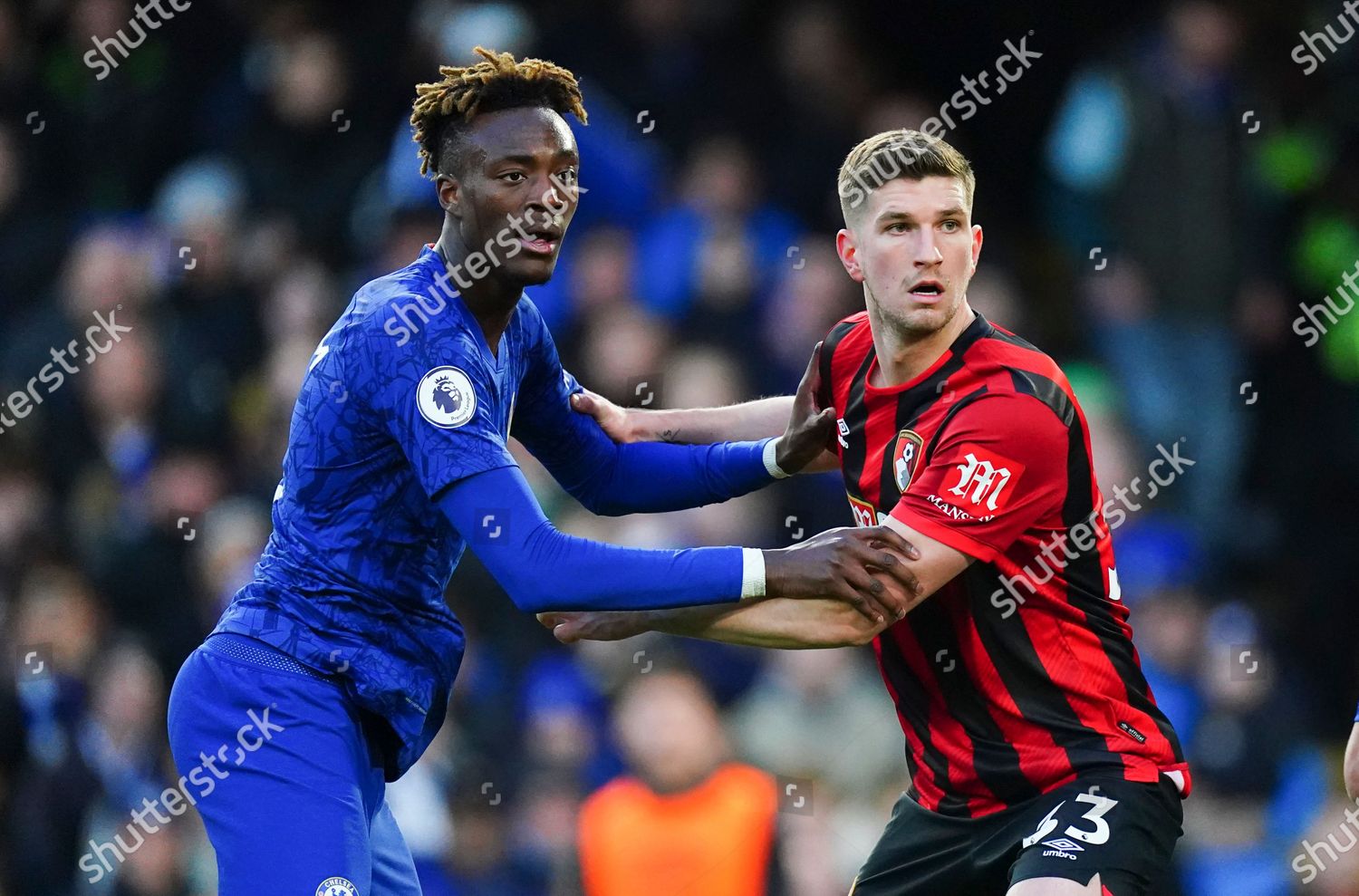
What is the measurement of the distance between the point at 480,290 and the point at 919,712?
1.52 m

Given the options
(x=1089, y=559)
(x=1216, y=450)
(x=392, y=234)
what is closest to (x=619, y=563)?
(x=1089, y=559)

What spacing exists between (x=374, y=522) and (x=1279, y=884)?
3950 mm

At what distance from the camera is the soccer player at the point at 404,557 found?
3.74 m

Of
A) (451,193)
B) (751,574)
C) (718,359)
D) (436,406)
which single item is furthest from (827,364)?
(718,359)

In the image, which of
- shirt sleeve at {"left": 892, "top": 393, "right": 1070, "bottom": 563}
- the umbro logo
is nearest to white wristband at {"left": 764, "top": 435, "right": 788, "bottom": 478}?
shirt sleeve at {"left": 892, "top": 393, "right": 1070, "bottom": 563}

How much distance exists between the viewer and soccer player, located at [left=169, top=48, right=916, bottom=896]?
3742 millimetres

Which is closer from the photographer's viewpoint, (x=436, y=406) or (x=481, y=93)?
(x=436, y=406)

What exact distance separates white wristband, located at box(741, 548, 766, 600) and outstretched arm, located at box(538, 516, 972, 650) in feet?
0.50

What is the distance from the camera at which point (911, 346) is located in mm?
4242

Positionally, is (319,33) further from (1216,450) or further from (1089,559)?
(1089,559)

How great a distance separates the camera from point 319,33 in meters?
8.77

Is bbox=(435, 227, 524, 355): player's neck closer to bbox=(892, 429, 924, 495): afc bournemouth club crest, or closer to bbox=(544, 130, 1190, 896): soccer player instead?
bbox=(544, 130, 1190, 896): soccer player

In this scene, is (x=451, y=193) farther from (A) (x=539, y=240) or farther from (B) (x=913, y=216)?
(B) (x=913, y=216)

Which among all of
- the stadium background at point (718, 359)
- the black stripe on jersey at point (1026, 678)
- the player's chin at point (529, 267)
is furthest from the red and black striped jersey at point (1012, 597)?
the stadium background at point (718, 359)
